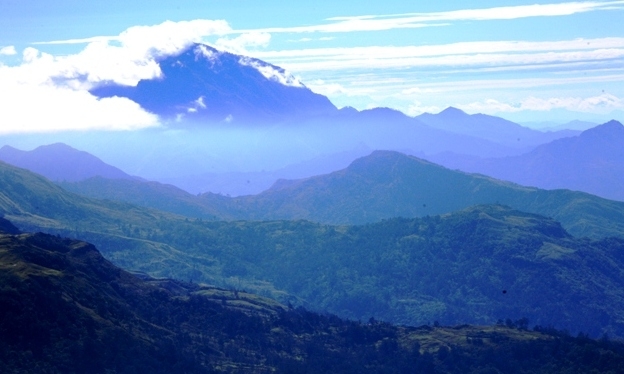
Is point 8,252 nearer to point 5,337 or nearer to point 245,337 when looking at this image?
point 5,337

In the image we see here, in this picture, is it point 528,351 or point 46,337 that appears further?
point 528,351

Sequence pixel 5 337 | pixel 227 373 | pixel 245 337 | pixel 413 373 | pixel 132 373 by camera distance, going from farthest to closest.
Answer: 1. pixel 245 337
2. pixel 413 373
3. pixel 227 373
4. pixel 132 373
5. pixel 5 337

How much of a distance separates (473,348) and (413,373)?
719 inches

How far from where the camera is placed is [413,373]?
182750 millimetres

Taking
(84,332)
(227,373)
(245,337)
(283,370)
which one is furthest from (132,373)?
(245,337)

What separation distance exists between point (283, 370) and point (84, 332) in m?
42.6

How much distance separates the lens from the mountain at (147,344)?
Result: 14725cm

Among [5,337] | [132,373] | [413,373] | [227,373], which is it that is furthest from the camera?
[413,373]

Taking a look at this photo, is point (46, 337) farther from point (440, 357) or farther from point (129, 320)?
point (440, 357)

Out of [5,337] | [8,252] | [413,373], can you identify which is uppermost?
[8,252]

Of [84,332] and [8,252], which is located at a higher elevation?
[8,252]

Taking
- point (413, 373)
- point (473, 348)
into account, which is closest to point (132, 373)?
point (413, 373)

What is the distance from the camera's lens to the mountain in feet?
483

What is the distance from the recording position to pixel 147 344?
166m
